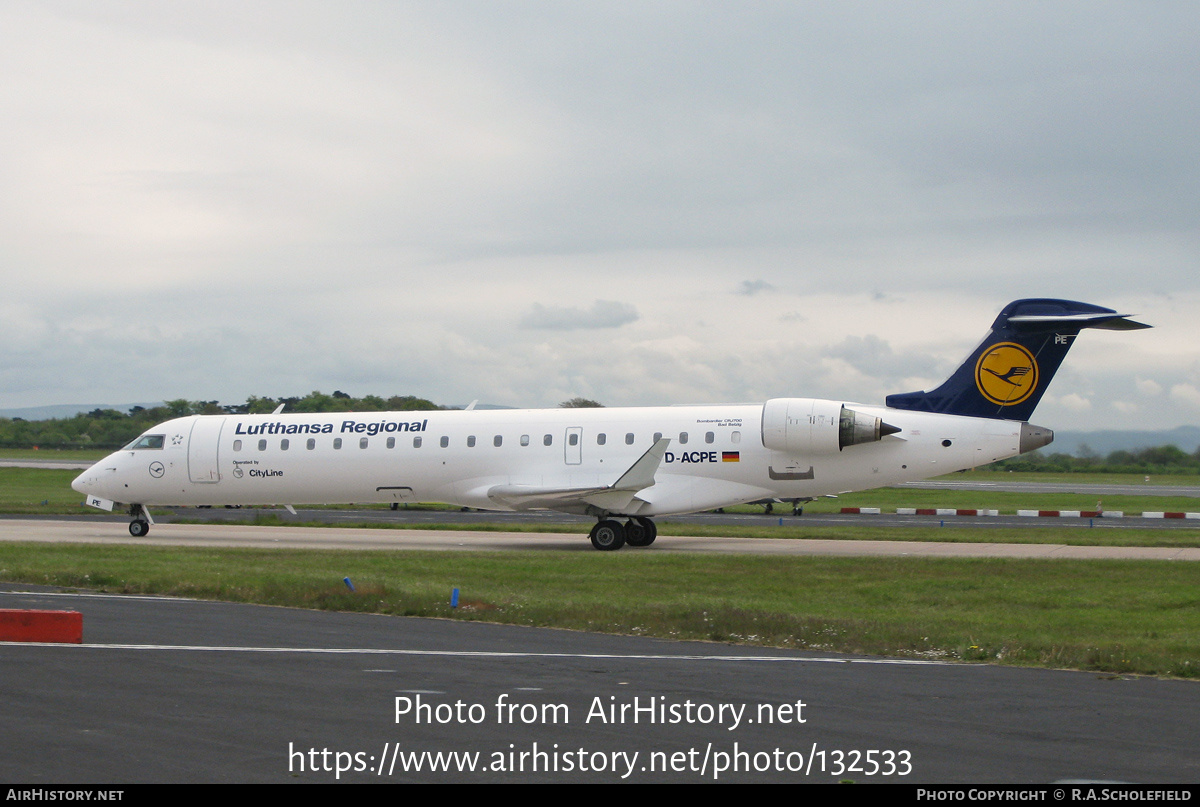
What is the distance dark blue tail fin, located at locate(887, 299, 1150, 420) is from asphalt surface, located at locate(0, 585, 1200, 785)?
16399 mm

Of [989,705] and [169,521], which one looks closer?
[989,705]

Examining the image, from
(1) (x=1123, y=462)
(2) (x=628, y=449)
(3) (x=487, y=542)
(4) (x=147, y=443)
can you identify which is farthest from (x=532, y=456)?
(1) (x=1123, y=462)

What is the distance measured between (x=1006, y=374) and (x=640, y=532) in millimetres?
9754

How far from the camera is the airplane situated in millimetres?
27469

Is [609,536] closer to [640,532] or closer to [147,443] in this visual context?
[640,532]

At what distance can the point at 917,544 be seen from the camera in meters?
30.5

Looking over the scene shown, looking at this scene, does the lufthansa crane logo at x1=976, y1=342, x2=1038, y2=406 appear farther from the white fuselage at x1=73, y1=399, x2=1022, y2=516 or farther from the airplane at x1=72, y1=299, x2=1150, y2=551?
the white fuselage at x1=73, y1=399, x2=1022, y2=516

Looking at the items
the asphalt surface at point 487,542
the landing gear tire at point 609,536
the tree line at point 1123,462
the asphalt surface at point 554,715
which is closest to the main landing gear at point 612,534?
the landing gear tire at point 609,536

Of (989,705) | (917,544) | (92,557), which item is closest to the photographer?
(989,705)

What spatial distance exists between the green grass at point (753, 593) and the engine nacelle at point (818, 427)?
368 cm

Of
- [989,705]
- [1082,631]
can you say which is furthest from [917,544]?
[989,705]

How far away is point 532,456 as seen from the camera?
97.3 ft

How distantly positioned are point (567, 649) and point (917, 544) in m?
19.6
